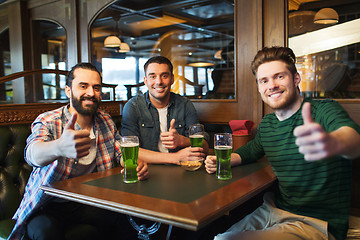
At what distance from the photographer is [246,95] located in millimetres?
2688

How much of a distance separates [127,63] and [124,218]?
11.4 feet

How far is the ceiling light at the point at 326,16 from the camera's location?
7.57 feet

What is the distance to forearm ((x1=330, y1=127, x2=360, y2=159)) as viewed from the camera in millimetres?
1054

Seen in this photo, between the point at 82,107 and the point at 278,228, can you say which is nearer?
the point at 278,228

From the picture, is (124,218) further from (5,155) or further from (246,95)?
(246,95)

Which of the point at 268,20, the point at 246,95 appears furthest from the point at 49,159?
the point at 268,20

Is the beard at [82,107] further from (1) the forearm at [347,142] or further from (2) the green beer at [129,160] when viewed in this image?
(1) the forearm at [347,142]

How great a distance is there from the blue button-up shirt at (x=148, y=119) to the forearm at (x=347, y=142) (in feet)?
4.46

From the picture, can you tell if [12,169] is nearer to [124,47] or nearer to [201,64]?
[201,64]

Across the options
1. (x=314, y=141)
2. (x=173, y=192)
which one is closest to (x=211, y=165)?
(x=173, y=192)

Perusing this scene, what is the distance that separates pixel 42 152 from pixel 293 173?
1220mm

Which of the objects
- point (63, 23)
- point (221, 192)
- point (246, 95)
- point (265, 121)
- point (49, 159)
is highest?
point (63, 23)

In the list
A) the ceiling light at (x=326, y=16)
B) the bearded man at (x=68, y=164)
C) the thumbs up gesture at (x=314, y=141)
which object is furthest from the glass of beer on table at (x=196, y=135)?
the ceiling light at (x=326, y=16)

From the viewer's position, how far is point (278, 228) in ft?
4.77
